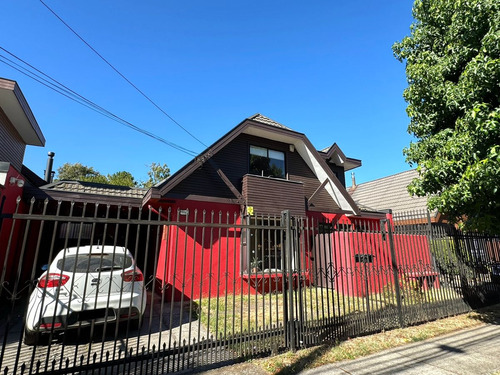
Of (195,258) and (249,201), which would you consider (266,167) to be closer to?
(249,201)

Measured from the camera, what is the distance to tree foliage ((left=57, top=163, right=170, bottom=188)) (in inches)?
1319

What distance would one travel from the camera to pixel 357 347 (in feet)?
15.2

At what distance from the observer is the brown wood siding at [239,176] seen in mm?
9070

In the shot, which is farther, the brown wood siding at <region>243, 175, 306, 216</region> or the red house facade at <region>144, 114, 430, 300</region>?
the brown wood siding at <region>243, 175, 306, 216</region>

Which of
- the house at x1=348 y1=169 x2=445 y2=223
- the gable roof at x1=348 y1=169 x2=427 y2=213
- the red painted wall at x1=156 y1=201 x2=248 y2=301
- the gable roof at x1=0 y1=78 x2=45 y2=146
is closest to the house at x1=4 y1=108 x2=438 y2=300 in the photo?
the red painted wall at x1=156 y1=201 x2=248 y2=301

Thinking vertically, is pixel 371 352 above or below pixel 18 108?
below

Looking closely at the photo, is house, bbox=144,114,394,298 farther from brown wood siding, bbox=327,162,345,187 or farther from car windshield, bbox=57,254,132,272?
brown wood siding, bbox=327,162,345,187

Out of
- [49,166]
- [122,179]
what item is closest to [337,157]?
[49,166]

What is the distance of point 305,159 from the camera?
1198 cm

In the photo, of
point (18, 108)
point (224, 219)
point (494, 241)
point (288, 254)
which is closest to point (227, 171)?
point (224, 219)

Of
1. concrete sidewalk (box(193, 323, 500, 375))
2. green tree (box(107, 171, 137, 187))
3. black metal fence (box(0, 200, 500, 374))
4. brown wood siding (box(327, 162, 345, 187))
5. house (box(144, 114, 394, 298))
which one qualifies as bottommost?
concrete sidewalk (box(193, 323, 500, 375))

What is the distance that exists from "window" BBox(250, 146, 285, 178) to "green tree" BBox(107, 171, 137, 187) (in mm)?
27831

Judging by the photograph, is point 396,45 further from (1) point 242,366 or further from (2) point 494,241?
(1) point 242,366

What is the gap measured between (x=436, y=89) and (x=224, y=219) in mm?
7379
